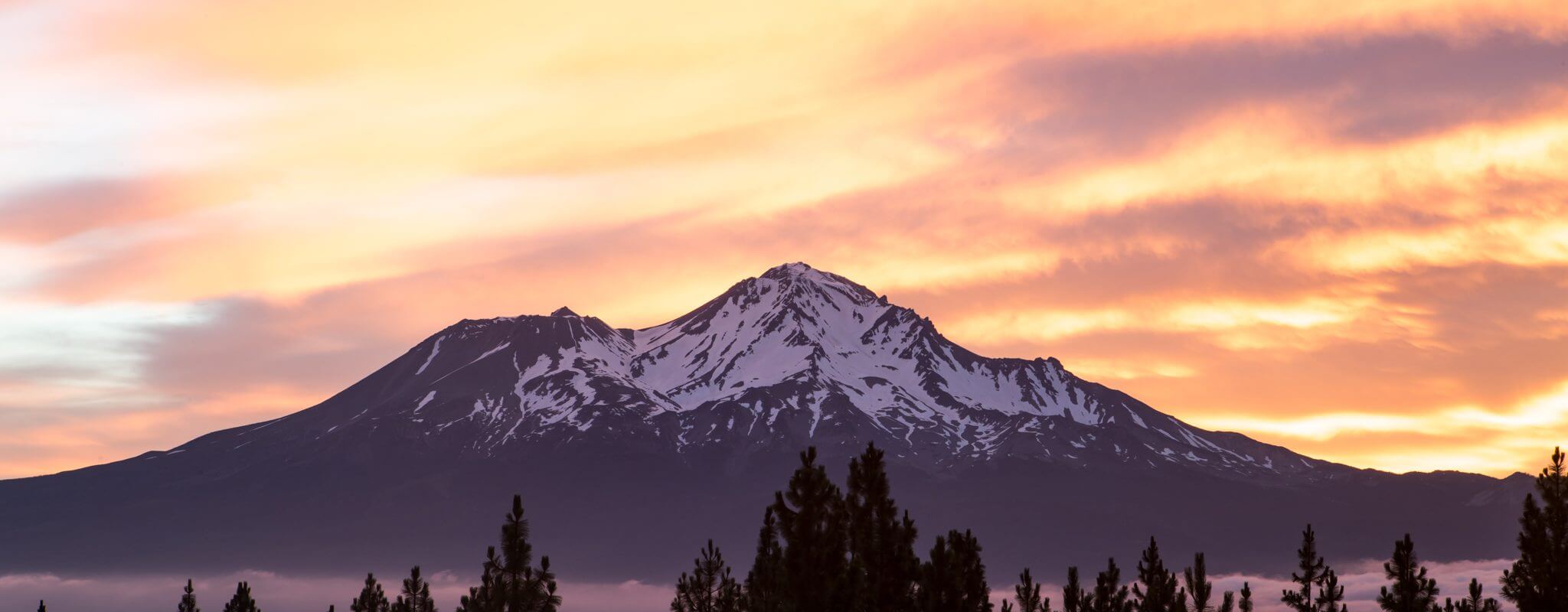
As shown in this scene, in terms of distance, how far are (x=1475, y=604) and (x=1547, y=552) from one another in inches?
622

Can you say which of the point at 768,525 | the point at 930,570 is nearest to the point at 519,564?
the point at 768,525

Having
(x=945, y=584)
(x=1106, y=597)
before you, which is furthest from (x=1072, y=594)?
(x=945, y=584)

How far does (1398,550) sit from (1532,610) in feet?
43.9

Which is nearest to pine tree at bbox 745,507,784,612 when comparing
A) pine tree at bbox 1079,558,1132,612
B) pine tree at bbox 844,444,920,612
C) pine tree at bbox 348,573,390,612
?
pine tree at bbox 844,444,920,612

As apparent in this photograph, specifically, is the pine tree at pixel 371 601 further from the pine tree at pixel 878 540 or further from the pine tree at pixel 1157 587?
the pine tree at pixel 878 540

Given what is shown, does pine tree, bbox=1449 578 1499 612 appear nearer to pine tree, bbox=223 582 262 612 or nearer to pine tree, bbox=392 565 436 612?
pine tree, bbox=392 565 436 612

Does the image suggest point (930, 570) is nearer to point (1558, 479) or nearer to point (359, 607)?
point (1558, 479)

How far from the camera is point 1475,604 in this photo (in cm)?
8075

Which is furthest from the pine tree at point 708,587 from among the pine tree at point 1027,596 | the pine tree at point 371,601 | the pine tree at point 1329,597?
the pine tree at point 1329,597

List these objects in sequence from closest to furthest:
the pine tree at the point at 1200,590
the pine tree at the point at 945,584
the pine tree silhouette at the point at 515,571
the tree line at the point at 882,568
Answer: the tree line at the point at 882,568, the pine tree at the point at 945,584, the pine tree silhouette at the point at 515,571, the pine tree at the point at 1200,590

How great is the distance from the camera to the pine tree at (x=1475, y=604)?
263 ft

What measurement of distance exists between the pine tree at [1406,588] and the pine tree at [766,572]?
25884 millimetres

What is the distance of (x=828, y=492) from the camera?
5978cm

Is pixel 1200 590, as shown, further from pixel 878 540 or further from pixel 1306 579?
pixel 878 540
